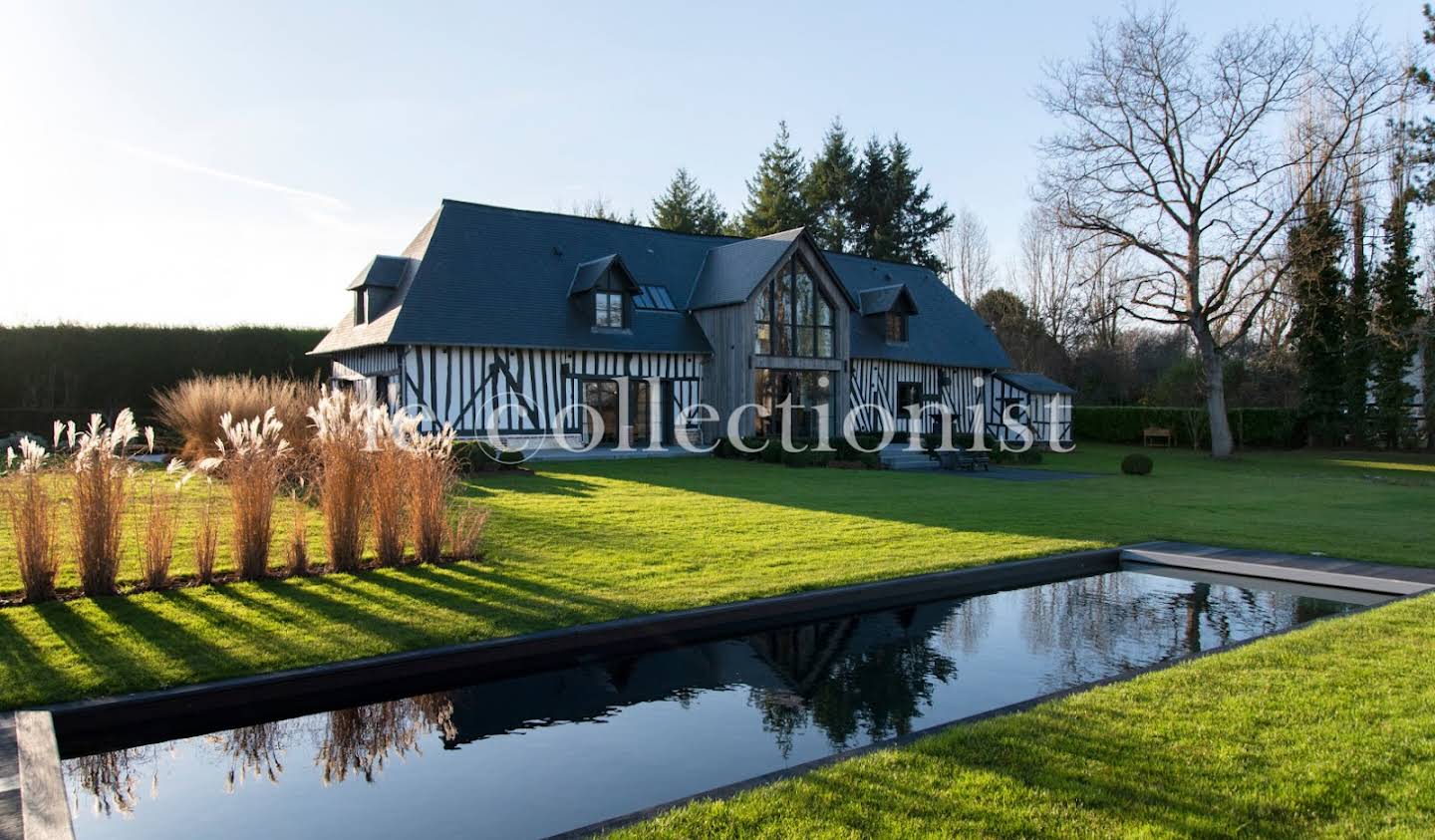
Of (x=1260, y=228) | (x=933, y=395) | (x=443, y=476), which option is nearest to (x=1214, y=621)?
(x=443, y=476)

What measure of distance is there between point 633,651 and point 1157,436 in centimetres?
2891

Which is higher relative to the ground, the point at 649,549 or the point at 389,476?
the point at 389,476

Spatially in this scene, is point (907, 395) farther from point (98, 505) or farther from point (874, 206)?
point (98, 505)

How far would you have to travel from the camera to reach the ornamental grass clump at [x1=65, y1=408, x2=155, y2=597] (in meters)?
5.80

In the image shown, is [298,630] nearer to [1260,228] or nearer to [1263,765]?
[1263,765]

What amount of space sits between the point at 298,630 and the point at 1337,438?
31.5 metres

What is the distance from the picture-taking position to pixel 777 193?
3962cm

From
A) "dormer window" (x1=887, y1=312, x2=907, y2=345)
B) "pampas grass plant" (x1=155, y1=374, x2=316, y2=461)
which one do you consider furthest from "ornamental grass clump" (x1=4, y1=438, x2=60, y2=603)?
"dormer window" (x1=887, y1=312, x2=907, y2=345)

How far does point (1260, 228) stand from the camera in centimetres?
2362

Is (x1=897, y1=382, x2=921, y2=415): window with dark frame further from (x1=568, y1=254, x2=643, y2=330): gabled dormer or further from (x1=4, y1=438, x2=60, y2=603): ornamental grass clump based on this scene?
(x1=4, y1=438, x2=60, y2=603): ornamental grass clump

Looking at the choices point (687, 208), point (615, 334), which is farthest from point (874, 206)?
point (615, 334)

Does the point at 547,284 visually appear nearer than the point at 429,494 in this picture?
No

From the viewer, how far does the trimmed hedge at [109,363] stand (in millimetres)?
20109

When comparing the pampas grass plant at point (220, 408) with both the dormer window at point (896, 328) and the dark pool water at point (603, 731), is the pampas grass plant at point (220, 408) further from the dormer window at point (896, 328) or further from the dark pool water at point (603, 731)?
the dormer window at point (896, 328)
